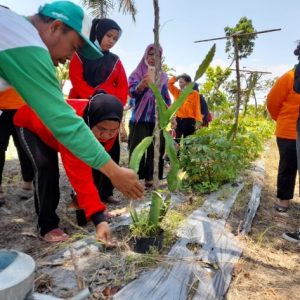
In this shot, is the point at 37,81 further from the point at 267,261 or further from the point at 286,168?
the point at 286,168

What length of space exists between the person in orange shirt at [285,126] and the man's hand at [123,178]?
7.59 feet

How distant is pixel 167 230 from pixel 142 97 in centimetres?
199

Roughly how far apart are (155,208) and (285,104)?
6.50ft

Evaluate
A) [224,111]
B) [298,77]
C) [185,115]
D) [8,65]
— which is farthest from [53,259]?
[224,111]

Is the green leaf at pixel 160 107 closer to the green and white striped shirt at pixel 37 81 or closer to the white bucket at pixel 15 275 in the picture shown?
the green and white striped shirt at pixel 37 81

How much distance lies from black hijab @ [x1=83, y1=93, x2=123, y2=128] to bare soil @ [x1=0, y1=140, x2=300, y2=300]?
68 cm

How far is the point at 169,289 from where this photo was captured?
5.47 ft

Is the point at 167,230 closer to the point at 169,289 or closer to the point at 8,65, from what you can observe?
the point at 169,289

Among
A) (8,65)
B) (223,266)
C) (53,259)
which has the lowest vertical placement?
(223,266)

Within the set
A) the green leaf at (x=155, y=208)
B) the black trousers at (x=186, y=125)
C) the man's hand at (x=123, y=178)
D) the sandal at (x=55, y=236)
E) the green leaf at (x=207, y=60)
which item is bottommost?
the sandal at (x=55, y=236)


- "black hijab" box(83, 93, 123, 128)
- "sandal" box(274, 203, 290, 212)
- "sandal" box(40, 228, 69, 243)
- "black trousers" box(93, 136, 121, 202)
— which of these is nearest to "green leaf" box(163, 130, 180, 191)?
"black hijab" box(83, 93, 123, 128)

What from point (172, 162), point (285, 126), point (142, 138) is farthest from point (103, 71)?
point (285, 126)

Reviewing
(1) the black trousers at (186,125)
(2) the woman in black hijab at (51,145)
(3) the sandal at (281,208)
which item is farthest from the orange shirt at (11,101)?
(1) the black trousers at (186,125)

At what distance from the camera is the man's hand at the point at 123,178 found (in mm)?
1312
